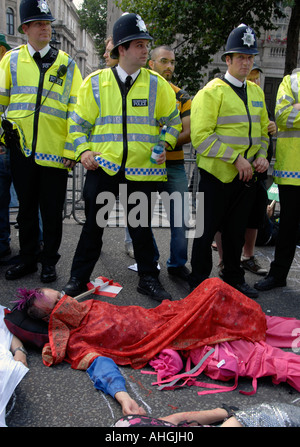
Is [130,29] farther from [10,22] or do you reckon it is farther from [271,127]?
[10,22]

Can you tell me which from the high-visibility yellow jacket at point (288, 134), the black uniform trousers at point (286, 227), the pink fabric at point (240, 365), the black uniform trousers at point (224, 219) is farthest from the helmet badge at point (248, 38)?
the pink fabric at point (240, 365)

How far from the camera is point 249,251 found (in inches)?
195

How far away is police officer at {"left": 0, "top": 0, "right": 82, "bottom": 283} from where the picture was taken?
12.4 ft

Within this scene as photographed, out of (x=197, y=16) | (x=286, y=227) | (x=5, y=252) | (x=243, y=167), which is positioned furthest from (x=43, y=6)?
(x=197, y=16)

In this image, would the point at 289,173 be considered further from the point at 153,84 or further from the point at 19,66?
the point at 19,66

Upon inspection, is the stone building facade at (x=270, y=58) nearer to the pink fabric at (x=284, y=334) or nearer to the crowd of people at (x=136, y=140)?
the crowd of people at (x=136, y=140)

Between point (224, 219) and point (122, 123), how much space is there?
127 cm

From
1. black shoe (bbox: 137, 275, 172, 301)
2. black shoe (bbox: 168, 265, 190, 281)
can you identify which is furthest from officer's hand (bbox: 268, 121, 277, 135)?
black shoe (bbox: 137, 275, 172, 301)

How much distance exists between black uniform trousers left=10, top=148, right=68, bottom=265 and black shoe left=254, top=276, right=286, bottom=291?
6.60 feet

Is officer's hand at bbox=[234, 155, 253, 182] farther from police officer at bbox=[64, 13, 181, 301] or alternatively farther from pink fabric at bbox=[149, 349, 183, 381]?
pink fabric at bbox=[149, 349, 183, 381]

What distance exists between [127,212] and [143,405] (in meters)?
1.73

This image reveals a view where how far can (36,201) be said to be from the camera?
4.18m

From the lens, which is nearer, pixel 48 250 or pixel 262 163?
pixel 262 163
